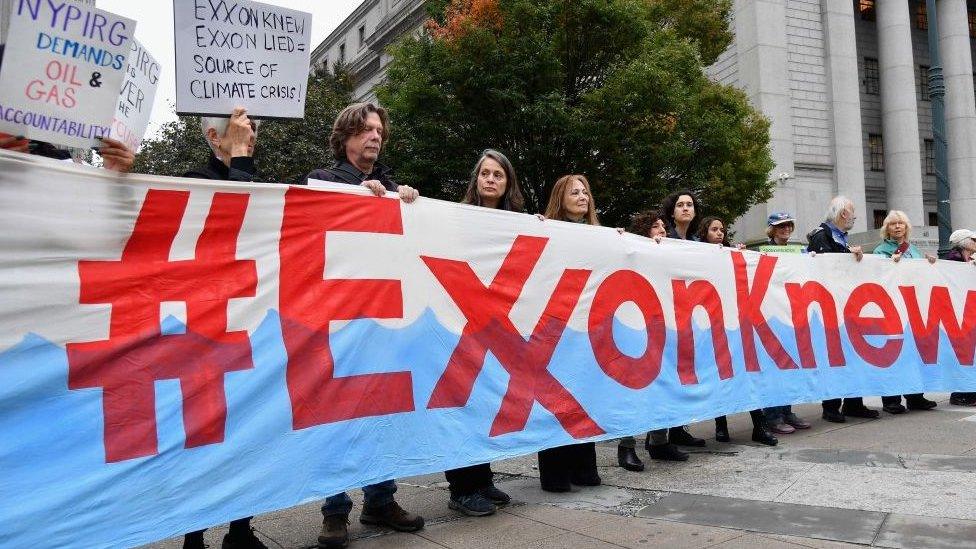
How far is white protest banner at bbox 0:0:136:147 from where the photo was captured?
8.54 ft

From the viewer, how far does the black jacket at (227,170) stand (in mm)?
3586

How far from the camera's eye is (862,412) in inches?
276

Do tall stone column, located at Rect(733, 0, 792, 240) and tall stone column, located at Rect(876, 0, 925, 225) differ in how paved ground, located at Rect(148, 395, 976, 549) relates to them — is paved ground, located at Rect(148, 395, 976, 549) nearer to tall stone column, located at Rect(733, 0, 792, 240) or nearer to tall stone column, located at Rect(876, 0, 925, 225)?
tall stone column, located at Rect(733, 0, 792, 240)

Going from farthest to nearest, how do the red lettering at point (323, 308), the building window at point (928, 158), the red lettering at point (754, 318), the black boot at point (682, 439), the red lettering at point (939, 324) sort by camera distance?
the building window at point (928, 158), the red lettering at point (939, 324), the black boot at point (682, 439), the red lettering at point (754, 318), the red lettering at point (323, 308)

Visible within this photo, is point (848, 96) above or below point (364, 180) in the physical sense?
above

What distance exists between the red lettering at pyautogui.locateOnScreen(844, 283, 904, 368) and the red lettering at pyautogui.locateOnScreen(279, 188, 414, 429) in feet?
15.1

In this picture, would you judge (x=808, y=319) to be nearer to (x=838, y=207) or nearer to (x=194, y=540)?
(x=838, y=207)

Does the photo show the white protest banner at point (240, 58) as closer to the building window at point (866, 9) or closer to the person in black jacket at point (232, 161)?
the person in black jacket at point (232, 161)

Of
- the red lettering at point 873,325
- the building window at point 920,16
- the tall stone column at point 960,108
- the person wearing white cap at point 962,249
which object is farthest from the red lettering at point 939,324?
the building window at point 920,16

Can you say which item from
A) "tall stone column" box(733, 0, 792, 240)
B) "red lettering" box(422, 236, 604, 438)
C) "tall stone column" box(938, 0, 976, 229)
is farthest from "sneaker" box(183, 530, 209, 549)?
"tall stone column" box(938, 0, 976, 229)

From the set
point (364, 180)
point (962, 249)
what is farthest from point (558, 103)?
point (364, 180)

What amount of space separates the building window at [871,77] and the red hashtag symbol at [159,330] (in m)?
38.0

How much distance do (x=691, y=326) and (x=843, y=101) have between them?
27354 millimetres

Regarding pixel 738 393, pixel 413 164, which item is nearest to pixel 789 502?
pixel 738 393
